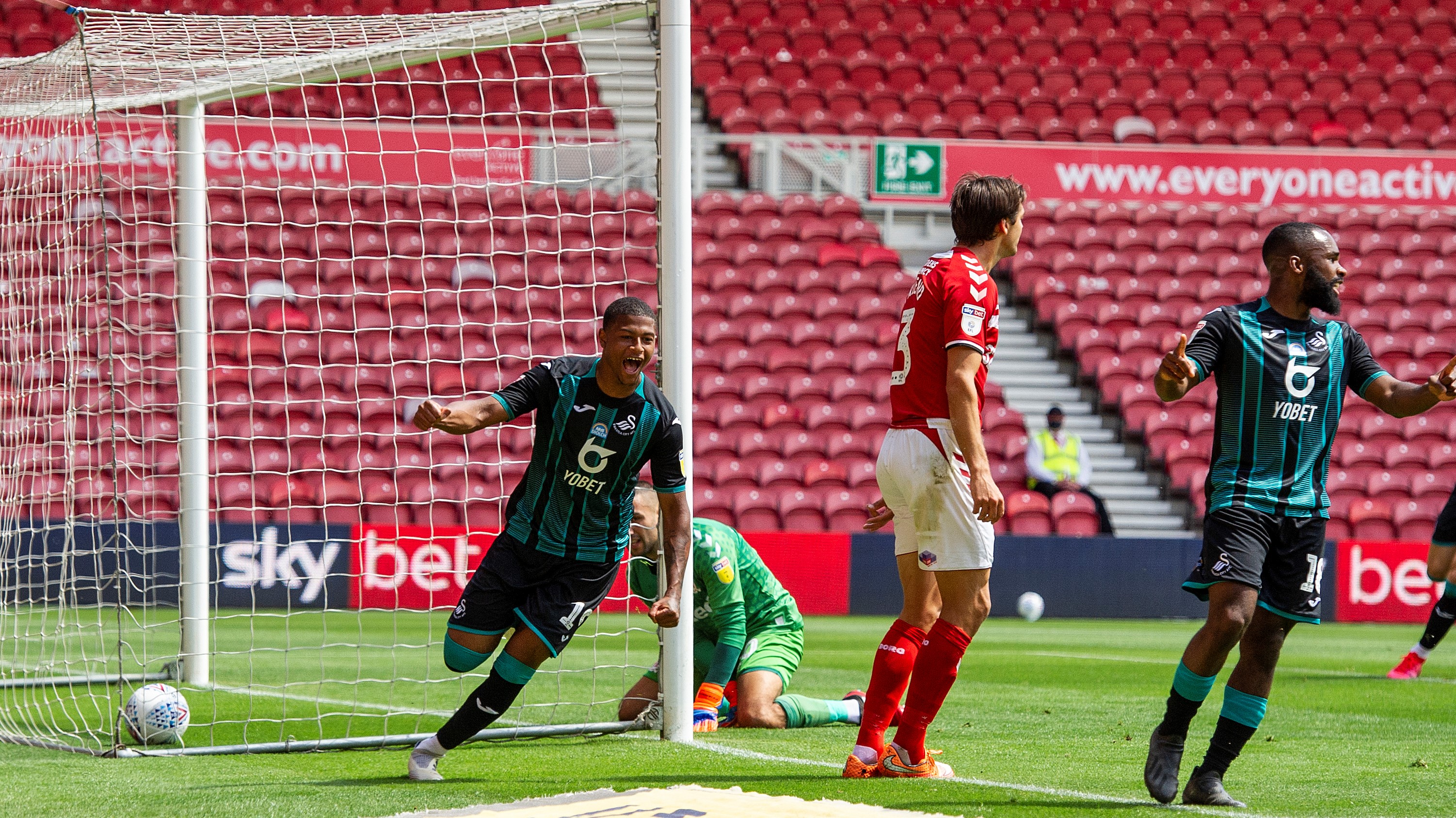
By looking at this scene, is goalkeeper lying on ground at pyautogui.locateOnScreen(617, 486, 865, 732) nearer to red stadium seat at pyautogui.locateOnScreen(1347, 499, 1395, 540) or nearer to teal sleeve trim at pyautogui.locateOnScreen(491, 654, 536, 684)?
teal sleeve trim at pyautogui.locateOnScreen(491, 654, 536, 684)

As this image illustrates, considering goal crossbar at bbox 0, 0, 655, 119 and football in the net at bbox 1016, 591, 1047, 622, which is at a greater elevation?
goal crossbar at bbox 0, 0, 655, 119

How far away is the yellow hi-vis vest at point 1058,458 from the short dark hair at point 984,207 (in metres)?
11.1

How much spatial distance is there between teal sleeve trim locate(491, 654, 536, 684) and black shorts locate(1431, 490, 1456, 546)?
5985 mm

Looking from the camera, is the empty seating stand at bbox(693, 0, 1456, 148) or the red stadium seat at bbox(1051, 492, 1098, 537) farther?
the empty seating stand at bbox(693, 0, 1456, 148)

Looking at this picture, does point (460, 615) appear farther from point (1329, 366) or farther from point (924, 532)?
point (1329, 366)

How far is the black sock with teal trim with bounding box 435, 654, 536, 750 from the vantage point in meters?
5.42

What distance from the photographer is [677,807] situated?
459 centimetres

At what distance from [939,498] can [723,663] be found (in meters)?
2.41

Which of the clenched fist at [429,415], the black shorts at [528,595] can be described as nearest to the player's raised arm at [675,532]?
the black shorts at [528,595]

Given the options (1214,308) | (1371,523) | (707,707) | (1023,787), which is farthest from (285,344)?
(1371,523)

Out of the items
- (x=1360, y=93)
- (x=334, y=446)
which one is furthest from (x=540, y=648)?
(x=1360, y=93)

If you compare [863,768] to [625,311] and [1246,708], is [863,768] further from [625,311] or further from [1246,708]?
[625,311]

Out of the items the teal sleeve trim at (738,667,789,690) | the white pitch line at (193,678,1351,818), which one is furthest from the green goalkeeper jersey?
the white pitch line at (193,678,1351,818)

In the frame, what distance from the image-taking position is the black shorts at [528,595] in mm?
5465
